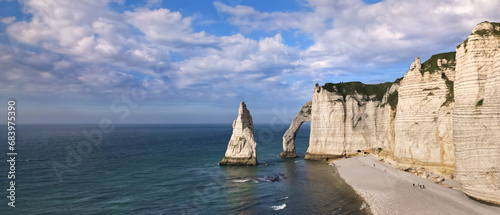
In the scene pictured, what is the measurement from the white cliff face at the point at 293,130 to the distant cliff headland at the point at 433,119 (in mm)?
253

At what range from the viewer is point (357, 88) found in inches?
2363

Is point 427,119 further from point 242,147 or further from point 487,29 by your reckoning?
point 242,147

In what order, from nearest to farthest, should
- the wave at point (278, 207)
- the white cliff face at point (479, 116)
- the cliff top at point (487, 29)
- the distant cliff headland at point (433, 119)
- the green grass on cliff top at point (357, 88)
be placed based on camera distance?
the white cliff face at point (479, 116)
the distant cliff headland at point (433, 119)
the cliff top at point (487, 29)
the wave at point (278, 207)
the green grass on cliff top at point (357, 88)

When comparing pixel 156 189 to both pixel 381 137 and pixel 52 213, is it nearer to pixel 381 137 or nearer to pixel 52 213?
pixel 52 213

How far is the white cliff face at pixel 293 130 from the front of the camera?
65000mm

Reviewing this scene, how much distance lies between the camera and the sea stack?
170 feet

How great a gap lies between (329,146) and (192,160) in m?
31.3

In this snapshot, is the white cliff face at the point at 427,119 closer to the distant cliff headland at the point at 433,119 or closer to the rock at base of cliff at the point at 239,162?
the distant cliff headland at the point at 433,119

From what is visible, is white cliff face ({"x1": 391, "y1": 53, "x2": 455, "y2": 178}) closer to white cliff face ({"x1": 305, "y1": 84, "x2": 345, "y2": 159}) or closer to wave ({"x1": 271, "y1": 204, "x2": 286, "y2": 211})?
white cliff face ({"x1": 305, "y1": 84, "x2": 345, "y2": 159})

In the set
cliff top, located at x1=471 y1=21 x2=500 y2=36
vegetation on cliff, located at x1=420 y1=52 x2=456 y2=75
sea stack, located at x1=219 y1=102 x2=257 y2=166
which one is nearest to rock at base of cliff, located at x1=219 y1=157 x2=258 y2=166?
sea stack, located at x1=219 y1=102 x2=257 y2=166

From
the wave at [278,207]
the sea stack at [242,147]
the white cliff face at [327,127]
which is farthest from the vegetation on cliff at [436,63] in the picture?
the sea stack at [242,147]

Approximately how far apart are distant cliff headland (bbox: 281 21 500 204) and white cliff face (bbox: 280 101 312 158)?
25cm

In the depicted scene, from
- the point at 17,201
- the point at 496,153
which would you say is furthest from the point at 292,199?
the point at 17,201

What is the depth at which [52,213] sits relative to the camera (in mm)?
25188
